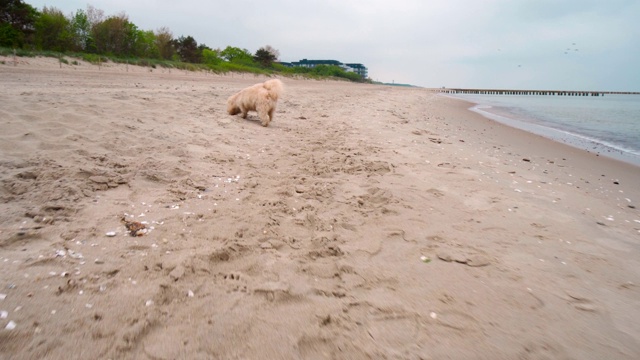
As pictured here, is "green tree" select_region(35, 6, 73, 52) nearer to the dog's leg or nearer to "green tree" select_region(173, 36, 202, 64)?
"green tree" select_region(173, 36, 202, 64)

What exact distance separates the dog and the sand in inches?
116

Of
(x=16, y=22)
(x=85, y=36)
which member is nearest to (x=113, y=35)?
(x=85, y=36)

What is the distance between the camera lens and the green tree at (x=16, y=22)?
82.0 feet

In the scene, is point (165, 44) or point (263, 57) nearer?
point (165, 44)

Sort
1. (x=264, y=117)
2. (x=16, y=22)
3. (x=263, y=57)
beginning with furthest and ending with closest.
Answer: (x=263, y=57)
(x=16, y=22)
(x=264, y=117)

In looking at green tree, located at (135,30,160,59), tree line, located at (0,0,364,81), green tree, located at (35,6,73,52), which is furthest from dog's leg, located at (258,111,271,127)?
green tree, located at (135,30,160,59)

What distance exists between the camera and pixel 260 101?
299 inches

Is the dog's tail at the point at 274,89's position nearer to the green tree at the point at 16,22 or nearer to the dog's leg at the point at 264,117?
the dog's leg at the point at 264,117

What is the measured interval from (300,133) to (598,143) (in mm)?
8663

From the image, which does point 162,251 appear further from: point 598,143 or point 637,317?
point 598,143

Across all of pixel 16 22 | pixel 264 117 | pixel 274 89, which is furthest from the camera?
pixel 16 22

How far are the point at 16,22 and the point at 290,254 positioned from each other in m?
40.0

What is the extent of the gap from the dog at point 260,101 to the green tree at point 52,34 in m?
33.3

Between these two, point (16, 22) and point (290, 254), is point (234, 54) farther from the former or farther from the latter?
point (290, 254)
